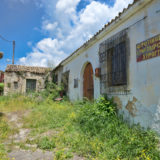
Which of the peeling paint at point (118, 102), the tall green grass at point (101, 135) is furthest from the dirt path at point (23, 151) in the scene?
the peeling paint at point (118, 102)

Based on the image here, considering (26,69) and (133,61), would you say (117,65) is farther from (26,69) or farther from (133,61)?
(26,69)

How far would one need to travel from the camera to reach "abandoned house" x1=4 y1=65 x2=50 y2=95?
39.7 feet

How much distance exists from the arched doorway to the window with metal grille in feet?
5.13

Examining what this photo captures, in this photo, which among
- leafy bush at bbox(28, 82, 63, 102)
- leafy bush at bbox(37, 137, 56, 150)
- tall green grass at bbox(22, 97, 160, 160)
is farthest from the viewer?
leafy bush at bbox(28, 82, 63, 102)

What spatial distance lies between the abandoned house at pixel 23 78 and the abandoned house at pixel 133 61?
8.58 metres

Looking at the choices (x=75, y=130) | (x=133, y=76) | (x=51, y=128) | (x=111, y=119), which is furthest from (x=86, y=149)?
(x=133, y=76)

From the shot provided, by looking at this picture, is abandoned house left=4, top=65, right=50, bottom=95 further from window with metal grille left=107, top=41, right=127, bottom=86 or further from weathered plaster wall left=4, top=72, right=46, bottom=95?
window with metal grille left=107, top=41, right=127, bottom=86

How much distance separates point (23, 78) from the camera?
12.4 meters

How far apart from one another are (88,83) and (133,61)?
3047 mm

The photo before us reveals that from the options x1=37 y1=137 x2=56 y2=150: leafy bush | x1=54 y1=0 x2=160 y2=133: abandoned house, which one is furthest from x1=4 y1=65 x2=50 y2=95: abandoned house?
x1=37 y1=137 x2=56 y2=150: leafy bush

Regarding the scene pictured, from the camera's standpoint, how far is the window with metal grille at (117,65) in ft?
13.2

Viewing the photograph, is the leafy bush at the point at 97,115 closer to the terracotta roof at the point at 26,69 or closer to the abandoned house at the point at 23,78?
the abandoned house at the point at 23,78

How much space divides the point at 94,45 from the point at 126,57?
2.11 m

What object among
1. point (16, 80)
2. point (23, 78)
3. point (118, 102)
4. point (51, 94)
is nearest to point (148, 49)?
point (118, 102)
